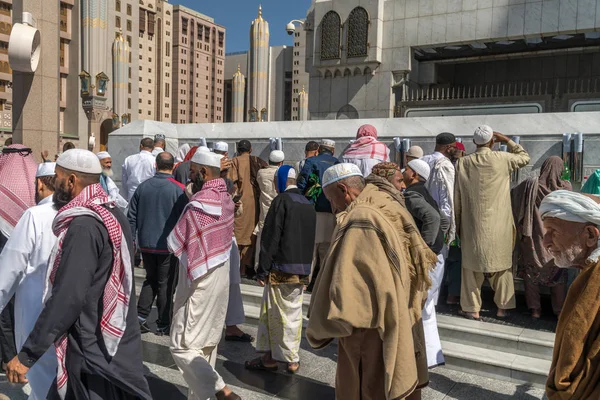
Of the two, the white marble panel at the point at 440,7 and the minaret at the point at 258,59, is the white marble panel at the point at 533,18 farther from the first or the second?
the minaret at the point at 258,59

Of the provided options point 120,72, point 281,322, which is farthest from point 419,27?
point 120,72

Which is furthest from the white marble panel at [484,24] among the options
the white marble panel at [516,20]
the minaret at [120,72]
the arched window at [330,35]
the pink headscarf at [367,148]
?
the minaret at [120,72]

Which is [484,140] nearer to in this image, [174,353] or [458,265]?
[458,265]

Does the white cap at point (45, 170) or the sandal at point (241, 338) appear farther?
the sandal at point (241, 338)

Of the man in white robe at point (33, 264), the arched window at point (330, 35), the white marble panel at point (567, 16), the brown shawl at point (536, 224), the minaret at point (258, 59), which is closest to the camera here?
the man in white robe at point (33, 264)

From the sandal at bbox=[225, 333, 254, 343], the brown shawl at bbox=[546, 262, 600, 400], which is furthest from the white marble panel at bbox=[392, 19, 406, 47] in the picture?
the brown shawl at bbox=[546, 262, 600, 400]

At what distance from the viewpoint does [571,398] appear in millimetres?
1999

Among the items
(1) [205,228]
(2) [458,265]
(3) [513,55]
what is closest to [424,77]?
(3) [513,55]

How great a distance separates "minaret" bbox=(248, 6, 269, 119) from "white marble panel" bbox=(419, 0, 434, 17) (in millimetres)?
21632

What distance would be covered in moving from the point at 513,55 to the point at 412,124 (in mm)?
7385

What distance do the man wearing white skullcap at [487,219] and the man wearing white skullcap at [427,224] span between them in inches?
34.0

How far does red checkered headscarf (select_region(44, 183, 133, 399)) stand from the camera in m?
2.68

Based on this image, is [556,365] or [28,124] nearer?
[556,365]

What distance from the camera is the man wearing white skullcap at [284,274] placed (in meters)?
4.54
